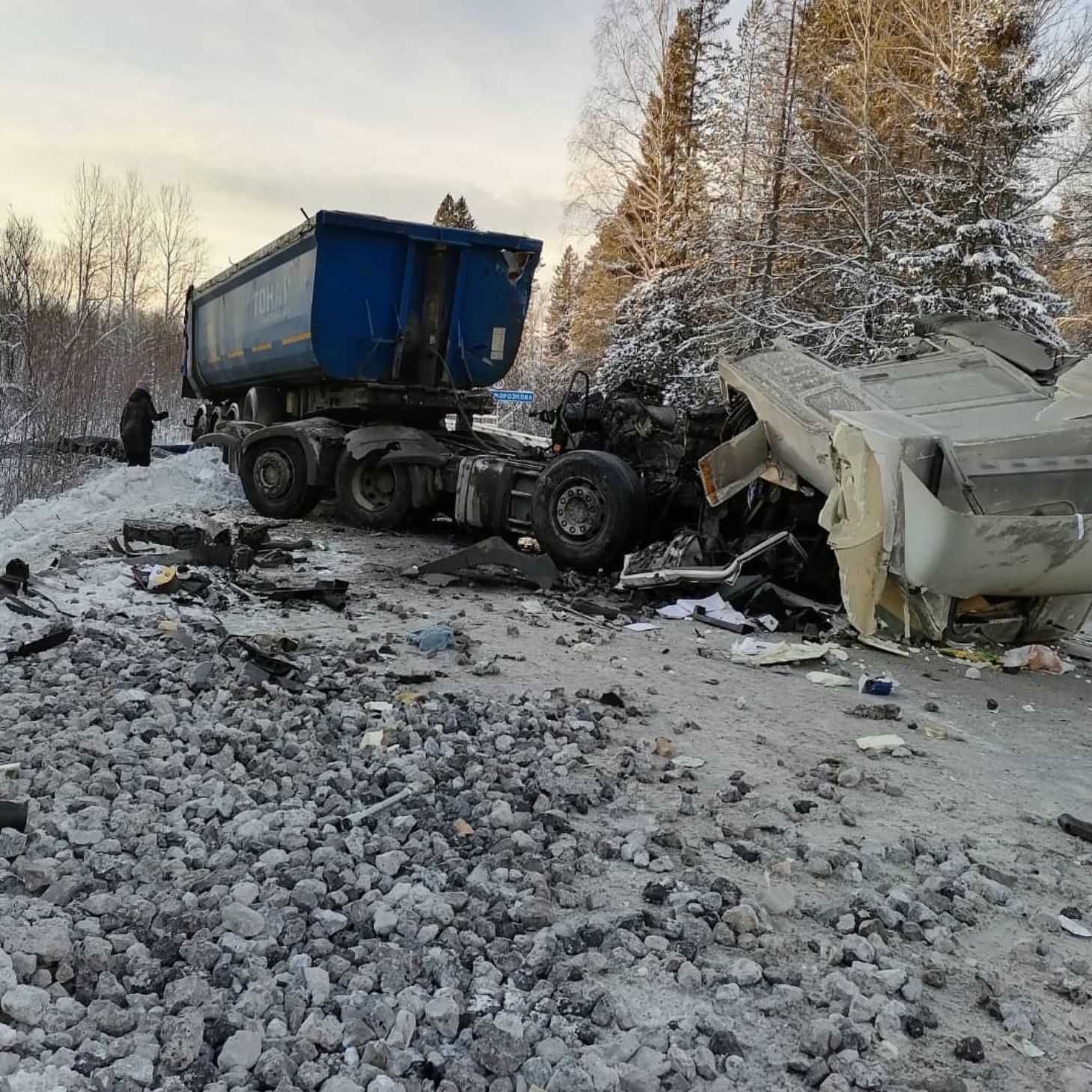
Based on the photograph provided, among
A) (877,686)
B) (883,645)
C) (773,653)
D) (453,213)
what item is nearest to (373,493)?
(773,653)

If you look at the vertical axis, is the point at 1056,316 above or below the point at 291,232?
above

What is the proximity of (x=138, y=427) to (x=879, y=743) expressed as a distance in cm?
1251

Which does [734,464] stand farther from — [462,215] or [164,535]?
[462,215]

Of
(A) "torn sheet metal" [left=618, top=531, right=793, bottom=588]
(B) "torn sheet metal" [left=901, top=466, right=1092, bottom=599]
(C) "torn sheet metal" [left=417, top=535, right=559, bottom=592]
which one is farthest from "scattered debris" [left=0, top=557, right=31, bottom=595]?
(B) "torn sheet metal" [left=901, top=466, right=1092, bottom=599]

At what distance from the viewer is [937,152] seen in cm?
1435

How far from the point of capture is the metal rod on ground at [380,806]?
264 centimetres

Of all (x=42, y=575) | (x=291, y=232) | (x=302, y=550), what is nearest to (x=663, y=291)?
(x=291, y=232)

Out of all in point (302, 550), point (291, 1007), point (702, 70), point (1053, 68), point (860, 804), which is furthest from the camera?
point (702, 70)

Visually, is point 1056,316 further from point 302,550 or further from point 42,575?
point 42,575

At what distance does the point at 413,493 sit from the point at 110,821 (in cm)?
621

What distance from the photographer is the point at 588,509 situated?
6.93 metres

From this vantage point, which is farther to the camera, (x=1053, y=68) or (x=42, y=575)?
(x=1053, y=68)

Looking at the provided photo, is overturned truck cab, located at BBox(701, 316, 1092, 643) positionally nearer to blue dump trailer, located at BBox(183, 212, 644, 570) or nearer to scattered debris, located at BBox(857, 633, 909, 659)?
scattered debris, located at BBox(857, 633, 909, 659)

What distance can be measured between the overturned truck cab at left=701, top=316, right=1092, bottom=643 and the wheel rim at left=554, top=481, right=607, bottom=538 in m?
1.66
